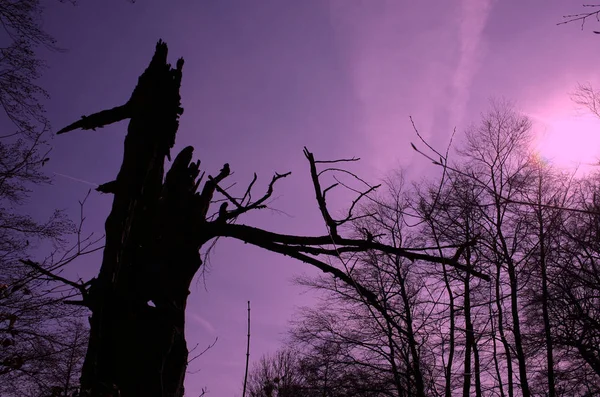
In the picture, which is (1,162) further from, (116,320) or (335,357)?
(335,357)

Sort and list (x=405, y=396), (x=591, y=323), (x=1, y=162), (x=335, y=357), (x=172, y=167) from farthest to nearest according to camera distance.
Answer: (x=335, y=357)
(x=405, y=396)
(x=591, y=323)
(x=1, y=162)
(x=172, y=167)

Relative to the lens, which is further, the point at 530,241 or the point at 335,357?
the point at 335,357

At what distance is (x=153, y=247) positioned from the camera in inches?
103

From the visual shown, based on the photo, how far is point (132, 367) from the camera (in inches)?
85.4

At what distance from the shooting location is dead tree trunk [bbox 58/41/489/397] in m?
1.76

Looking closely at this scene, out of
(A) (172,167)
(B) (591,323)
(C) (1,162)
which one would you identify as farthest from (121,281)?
Result: (B) (591,323)

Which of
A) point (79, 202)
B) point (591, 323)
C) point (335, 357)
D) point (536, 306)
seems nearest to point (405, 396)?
point (335, 357)

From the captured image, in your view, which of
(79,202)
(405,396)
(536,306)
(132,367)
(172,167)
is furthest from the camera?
(405,396)

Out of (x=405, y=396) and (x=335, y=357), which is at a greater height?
(x=335, y=357)

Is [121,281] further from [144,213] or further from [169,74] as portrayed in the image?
[169,74]

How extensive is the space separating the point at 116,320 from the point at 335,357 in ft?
42.0

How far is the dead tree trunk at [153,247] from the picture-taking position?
1.76 meters

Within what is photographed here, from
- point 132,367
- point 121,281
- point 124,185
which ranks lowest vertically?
point 132,367

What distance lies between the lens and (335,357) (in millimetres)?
13789
